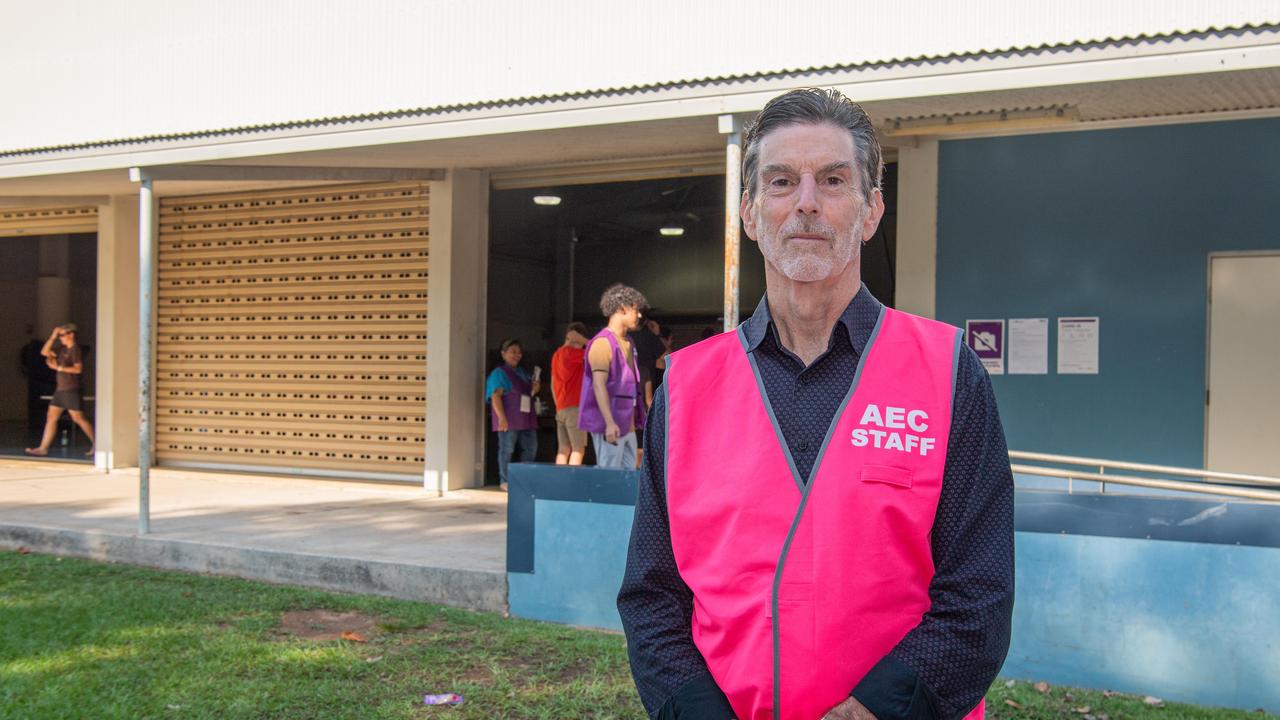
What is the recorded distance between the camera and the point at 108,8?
→ 11.4 metres

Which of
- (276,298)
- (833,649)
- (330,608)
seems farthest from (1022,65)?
(276,298)

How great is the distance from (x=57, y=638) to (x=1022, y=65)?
6.22 meters

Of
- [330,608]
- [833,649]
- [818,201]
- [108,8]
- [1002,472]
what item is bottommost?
[330,608]

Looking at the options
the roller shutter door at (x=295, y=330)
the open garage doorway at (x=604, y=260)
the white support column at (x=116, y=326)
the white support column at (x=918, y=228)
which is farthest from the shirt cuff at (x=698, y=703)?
the white support column at (x=116, y=326)

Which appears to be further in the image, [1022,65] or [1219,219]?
[1219,219]

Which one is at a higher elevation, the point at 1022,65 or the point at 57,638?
the point at 1022,65

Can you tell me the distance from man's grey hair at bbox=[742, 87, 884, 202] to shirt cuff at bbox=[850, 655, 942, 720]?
2.81 ft

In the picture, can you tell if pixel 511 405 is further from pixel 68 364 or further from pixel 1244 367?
pixel 1244 367

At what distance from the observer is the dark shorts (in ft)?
46.1

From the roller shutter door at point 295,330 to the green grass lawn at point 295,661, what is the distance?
5.16 m

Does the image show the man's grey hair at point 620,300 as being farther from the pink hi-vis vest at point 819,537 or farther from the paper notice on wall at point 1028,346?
the pink hi-vis vest at point 819,537

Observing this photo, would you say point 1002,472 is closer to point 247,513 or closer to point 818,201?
point 818,201

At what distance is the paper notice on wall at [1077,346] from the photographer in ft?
28.5

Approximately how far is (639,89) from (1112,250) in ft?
14.1
